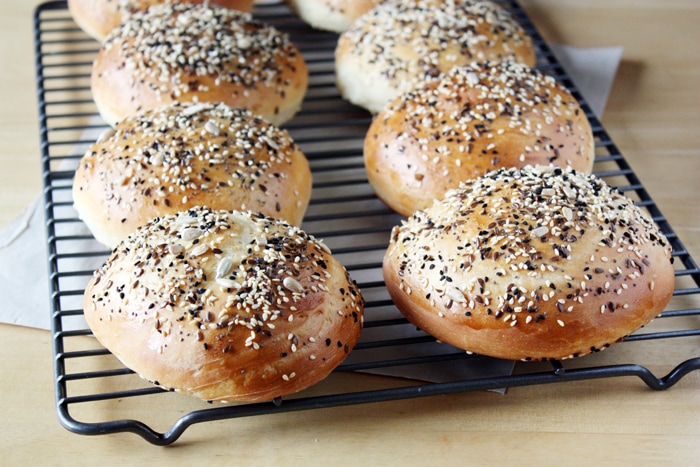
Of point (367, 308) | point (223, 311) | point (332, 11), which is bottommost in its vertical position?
point (367, 308)

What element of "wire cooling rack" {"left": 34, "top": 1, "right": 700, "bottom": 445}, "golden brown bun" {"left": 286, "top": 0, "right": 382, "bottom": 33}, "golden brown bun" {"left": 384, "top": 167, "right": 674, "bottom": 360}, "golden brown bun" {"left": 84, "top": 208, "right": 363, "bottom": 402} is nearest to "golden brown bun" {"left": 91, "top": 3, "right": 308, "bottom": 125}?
"wire cooling rack" {"left": 34, "top": 1, "right": 700, "bottom": 445}

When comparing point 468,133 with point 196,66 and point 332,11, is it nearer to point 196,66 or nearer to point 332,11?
point 196,66

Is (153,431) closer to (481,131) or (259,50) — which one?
(481,131)

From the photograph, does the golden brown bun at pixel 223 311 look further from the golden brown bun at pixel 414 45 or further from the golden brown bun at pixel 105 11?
the golden brown bun at pixel 105 11

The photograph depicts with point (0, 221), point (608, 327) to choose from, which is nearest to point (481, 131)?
point (608, 327)

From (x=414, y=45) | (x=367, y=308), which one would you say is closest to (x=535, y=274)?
(x=367, y=308)

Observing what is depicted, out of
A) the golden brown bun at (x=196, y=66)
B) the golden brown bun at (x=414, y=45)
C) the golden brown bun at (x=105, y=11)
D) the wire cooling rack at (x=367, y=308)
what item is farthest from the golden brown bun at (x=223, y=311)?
the golden brown bun at (x=105, y=11)
